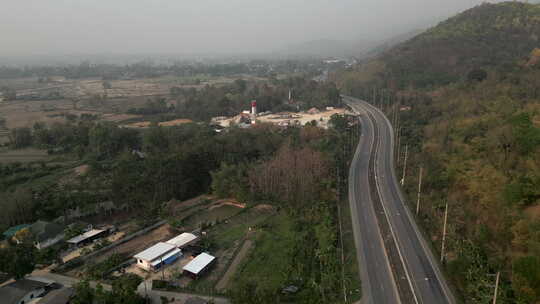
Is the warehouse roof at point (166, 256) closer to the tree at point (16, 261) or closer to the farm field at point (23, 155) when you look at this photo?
the tree at point (16, 261)

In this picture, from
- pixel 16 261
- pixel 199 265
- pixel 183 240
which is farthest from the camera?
pixel 183 240

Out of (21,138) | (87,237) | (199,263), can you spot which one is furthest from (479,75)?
(21,138)

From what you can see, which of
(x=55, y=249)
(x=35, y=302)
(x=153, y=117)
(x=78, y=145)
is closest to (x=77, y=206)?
(x=55, y=249)

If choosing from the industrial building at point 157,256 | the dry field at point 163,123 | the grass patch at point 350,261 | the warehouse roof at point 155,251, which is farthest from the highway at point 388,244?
the dry field at point 163,123

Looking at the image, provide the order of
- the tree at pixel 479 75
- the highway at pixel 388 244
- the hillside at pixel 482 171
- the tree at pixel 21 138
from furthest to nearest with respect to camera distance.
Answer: the tree at pixel 479 75 → the tree at pixel 21 138 → the highway at pixel 388 244 → the hillside at pixel 482 171

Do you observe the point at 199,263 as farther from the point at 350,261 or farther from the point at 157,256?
the point at 350,261

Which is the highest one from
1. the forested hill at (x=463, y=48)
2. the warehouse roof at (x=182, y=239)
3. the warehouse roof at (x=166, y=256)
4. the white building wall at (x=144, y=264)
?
the forested hill at (x=463, y=48)
